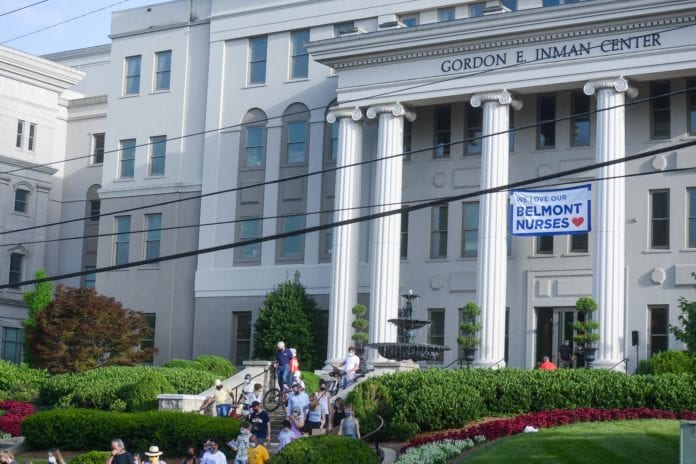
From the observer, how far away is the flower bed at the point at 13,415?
40.7 m

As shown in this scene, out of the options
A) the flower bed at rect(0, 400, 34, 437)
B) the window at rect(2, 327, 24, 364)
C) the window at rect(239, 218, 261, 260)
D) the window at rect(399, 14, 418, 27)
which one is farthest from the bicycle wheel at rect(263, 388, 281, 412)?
the window at rect(2, 327, 24, 364)

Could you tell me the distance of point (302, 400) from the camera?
3431 centimetres

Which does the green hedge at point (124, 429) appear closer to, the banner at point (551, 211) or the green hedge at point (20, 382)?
the green hedge at point (20, 382)

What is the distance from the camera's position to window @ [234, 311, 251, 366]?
54.5 m

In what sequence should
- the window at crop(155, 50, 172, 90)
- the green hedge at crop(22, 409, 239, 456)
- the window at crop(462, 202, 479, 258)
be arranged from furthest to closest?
the window at crop(155, 50, 172, 90) < the window at crop(462, 202, 479, 258) < the green hedge at crop(22, 409, 239, 456)

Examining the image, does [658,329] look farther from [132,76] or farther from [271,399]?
[132,76]

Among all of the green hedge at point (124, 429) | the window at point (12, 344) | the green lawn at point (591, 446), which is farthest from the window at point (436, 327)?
the window at point (12, 344)

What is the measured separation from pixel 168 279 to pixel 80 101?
51.4ft

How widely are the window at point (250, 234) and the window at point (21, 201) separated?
15833mm

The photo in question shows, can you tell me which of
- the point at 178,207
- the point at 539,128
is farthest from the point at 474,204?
the point at 178,207

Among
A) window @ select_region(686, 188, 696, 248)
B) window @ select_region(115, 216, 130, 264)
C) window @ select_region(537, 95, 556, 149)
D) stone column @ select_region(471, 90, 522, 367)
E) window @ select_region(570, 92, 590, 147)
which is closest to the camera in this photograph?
stone column @ select_region(471, 90, 522, 367)

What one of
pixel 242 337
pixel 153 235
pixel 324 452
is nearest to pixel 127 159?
pixel 153 235

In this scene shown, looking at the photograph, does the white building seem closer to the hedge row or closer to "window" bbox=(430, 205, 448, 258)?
"window" bbox=(430, 205, 448, 258)

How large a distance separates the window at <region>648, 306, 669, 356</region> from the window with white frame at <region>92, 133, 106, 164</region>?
108ft
